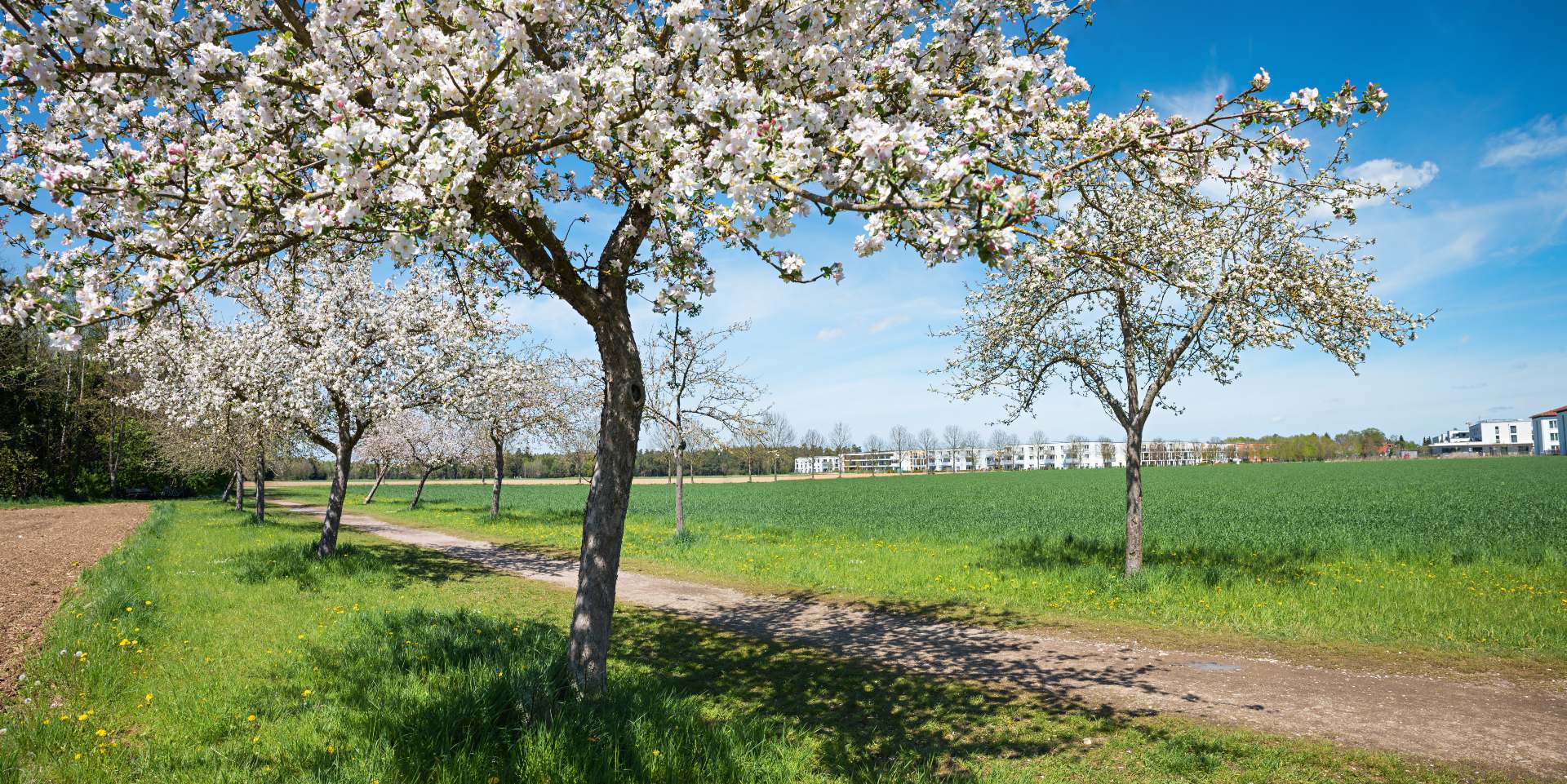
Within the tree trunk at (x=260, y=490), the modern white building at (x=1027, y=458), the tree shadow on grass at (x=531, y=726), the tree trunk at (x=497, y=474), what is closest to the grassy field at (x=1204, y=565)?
the tree trunk at (x=497, y=474)

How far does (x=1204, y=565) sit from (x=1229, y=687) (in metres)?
6.71

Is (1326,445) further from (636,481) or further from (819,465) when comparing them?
(636,481)

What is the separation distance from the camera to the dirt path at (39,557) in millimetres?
9031

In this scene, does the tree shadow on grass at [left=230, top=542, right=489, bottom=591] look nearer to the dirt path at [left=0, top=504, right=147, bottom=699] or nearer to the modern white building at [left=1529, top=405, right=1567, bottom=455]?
the dirt path at [left=0, top=504, right=147, bottom=699]

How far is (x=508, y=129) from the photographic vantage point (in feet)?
14.5

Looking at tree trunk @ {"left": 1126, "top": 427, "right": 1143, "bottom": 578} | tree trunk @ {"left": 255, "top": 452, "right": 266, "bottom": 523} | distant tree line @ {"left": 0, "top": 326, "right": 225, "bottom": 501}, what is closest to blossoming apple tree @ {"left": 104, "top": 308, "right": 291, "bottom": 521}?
→ tree trunk @ {"left": 255, "top": 452, "right": 266, "bottom": 523}

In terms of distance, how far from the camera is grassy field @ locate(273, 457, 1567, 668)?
31.5ft

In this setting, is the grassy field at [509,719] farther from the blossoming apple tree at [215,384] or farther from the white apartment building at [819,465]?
the white apartment building at [819,465]

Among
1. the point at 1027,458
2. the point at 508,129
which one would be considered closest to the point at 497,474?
the point at 508,129

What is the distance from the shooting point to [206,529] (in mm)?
22422

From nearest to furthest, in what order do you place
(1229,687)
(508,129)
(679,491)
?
(508,129) → (1229,687) → (679,491)

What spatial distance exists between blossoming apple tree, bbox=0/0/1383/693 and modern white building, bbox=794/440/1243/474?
142092 millimetres

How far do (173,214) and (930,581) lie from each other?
12.0 meters

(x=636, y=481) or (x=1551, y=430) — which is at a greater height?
(x=1551, y=430)
